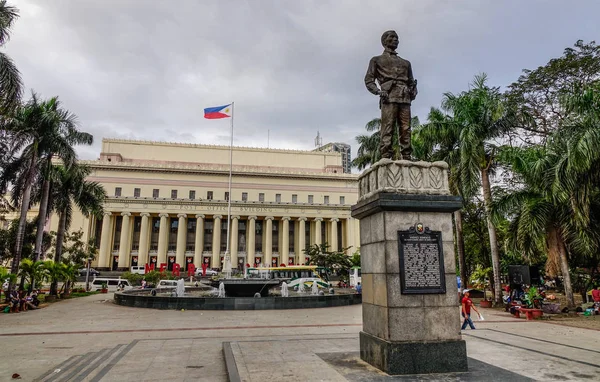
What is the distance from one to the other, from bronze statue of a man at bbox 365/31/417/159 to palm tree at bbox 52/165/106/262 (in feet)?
83.4

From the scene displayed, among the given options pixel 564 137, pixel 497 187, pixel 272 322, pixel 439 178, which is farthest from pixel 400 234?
pixel 497 187

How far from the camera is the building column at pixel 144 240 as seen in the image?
234 ft

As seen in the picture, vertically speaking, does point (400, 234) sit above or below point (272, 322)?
above

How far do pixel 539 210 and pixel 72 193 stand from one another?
32125mm

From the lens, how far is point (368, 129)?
1489 inches

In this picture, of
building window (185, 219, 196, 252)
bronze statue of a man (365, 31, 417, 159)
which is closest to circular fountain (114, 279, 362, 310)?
bronze statue of a man (365, 31, 417, 159)

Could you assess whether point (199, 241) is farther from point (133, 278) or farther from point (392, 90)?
point (392, 90)

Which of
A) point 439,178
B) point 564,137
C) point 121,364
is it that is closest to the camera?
point 439,178

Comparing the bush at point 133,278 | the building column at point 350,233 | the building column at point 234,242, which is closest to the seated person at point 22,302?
the bush at point 133,278

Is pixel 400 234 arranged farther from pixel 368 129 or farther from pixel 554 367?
pixel 368 129

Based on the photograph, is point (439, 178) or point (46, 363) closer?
point (439, 178)

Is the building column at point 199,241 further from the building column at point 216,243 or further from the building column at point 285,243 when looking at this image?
the building column at point 285,243

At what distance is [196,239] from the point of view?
243 feet

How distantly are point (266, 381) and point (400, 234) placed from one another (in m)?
3.57
